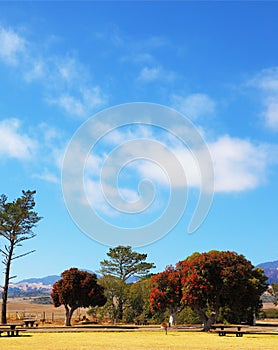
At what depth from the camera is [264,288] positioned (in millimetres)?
57031

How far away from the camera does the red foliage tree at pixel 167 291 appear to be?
4227 centimetres

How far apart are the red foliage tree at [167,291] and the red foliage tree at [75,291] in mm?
8315

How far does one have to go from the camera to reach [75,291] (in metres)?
47.8

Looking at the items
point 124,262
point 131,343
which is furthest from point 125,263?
point 131,343

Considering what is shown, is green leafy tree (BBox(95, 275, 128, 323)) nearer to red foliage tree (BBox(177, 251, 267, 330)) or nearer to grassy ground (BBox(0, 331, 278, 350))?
red foliage tree (BBox(177, 251, 267, 330))

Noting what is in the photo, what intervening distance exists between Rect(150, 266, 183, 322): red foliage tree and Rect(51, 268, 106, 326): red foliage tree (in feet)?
27.3

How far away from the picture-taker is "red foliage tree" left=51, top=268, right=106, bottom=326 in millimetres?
47688

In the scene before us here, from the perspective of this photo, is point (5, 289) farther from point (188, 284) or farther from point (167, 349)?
point (167, 349)

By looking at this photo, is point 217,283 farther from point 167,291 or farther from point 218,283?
point 167,291

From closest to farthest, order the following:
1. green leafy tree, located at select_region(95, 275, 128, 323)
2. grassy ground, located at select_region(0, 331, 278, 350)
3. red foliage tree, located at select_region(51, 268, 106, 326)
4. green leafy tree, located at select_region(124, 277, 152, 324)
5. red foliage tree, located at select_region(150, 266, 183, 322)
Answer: grassy ground, located at select_region(0, 331, 278, 350) < red foliage tree, located at select_region(150, 266, 183, 322) < red foliage tree, located at select_region(51, 268, 106, 326) < green leafy tree, located at select_region(124, 277, 152, 324) < green leafy tree, located at select_region(95, 275, 128, 323)

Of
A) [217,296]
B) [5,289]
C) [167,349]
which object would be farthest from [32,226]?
Answer: [167,349]

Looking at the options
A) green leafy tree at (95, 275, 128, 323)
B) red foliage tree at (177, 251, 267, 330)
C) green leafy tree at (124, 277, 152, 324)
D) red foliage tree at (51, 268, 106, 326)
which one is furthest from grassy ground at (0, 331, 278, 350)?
green leafy tree at (95, 275, 128, 323)

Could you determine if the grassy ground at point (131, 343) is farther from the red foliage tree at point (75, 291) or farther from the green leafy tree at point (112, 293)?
the green leafy tree at point (112, 293)

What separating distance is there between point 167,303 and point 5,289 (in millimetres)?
19573
